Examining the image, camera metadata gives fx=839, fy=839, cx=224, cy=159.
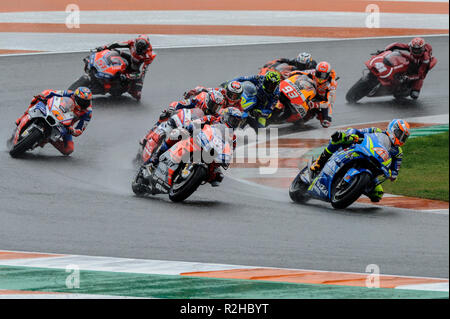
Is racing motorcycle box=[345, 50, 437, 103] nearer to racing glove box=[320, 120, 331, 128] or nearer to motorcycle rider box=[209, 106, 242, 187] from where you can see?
racing glove box=[320, 120, 331, 128]

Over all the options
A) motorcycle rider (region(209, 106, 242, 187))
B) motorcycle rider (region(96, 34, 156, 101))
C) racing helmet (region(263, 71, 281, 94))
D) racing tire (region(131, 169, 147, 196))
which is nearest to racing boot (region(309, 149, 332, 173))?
motorcycle rider (region(209, 106, 242, 187))

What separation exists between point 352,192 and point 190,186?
2.31 meters

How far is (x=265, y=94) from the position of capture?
52.3 ft

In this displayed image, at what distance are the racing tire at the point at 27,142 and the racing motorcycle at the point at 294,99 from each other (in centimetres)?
532

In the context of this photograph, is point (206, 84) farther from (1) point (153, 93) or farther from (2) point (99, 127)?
(2) point (99, 127)

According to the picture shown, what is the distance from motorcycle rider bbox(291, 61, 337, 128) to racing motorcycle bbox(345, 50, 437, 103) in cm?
186

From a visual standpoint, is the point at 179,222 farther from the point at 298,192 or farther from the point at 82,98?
the point at 82,98

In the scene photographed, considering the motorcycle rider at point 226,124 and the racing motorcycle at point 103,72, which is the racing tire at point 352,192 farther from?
the racing motorcycle at point 103,72

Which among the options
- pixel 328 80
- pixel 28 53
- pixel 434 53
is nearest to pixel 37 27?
pixel 28 53

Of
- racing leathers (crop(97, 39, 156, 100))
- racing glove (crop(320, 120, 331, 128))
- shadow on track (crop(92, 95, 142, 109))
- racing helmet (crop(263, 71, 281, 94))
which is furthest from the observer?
shadow on track (crop(92, 95, 142, 109))

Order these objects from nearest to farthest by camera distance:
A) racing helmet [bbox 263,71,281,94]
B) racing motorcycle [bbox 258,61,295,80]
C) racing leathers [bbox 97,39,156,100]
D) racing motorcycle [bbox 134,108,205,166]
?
racing motorcycle [bbox 134,108,205,166] → racing helmet [bbox 263,71,281,94] → racing leathers [bbox 97,39,156,100] → racing motorcycle [bbox 258,61,295,80]

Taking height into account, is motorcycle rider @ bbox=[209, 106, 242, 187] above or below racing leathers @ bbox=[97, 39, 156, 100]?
below

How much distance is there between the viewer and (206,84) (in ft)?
64.2

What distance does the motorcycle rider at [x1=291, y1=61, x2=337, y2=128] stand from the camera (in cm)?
1680
